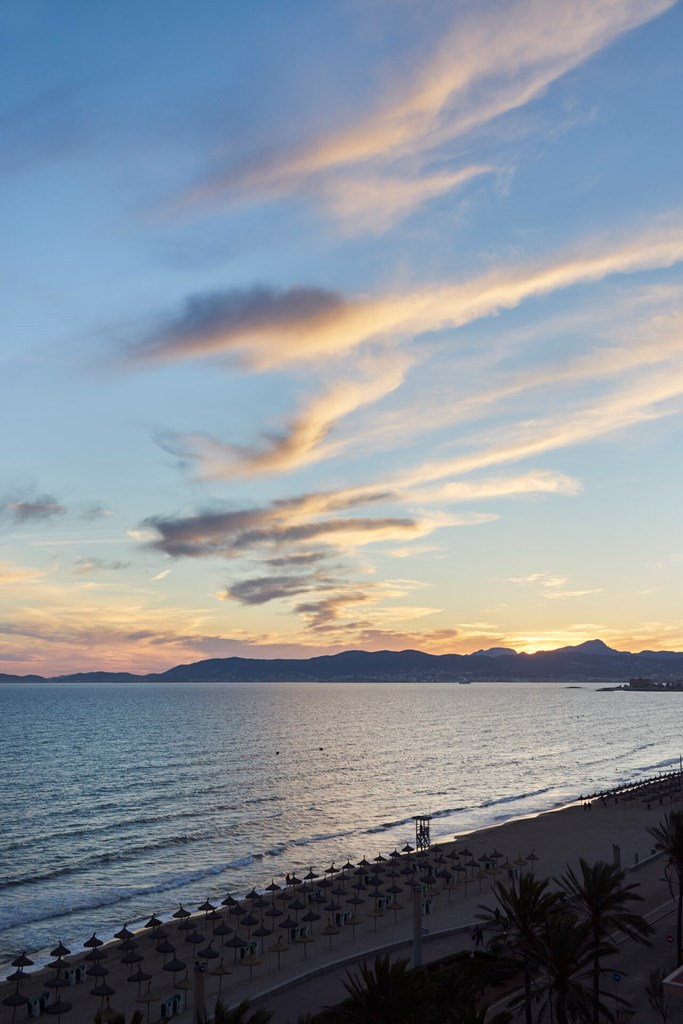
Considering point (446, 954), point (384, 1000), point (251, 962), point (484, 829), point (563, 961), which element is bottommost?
point (484, 829)

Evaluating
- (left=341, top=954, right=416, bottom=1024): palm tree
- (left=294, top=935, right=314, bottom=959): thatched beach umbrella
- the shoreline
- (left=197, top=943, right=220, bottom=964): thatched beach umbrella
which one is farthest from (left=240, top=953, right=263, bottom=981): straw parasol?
(left=341, top=954, right=416, bottom=1024): palm tree

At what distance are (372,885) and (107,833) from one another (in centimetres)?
3381

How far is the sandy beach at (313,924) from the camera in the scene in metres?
40.0

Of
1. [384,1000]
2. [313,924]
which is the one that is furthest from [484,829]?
[384,1000]

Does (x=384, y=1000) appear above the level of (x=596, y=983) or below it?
above

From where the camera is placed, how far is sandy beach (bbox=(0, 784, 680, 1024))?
40.0 m

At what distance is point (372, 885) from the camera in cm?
5875

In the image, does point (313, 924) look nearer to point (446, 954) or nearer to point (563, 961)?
point (446, 954)

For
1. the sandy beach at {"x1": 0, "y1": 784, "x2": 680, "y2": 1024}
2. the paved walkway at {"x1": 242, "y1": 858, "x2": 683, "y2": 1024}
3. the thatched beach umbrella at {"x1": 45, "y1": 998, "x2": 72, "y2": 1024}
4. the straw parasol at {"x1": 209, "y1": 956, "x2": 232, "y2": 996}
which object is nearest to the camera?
the paved walkway at {"x1": 242, "y1": 858, "x2": 683, "y2": 1024}

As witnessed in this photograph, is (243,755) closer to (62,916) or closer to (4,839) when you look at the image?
(4,839)

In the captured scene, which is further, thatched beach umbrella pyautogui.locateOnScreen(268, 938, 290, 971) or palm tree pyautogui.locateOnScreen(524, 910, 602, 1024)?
thatched beach umbrella pyautogui.locateOnScreen(268, 938, 290, 971)

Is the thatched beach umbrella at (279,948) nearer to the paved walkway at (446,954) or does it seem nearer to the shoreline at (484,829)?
the paved walkway at (446,954)

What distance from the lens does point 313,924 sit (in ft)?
172

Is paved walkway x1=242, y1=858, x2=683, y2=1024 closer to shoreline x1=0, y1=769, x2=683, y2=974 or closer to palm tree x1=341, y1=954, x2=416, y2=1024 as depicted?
palm tree x1=341, y1=954, x2=416, y2=1024
